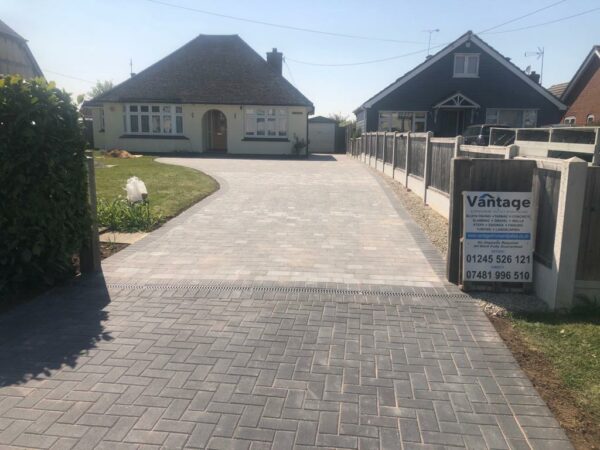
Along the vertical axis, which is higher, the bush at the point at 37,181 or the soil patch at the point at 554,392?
the bush at the point at 37,181

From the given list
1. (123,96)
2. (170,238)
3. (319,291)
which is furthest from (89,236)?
(123,96)

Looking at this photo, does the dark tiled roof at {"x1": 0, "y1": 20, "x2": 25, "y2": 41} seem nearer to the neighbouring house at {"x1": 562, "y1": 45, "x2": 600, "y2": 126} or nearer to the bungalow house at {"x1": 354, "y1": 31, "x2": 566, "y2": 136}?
the bungalow house at {"x1": 354, "y1": 31, "x2": 566, "y2": 136}

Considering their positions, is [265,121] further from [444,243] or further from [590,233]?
[590,233]

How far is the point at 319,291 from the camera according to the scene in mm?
6082

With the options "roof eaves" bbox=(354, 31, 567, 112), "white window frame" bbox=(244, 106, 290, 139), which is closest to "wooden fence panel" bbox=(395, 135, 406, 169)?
"white window frame" bbox=(244, 106, 290, 139)

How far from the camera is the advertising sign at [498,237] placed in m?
5.94

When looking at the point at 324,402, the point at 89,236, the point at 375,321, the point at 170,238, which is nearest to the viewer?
the point at 324,402

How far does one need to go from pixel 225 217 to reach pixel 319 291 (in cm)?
499

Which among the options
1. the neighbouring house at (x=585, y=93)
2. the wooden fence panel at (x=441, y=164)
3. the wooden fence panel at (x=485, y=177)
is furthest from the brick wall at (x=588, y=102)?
the wooden fence panel at (x=485, y=177)

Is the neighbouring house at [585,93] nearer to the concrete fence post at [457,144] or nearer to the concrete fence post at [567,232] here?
the concrete fence post at [457,144]

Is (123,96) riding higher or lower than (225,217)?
higher

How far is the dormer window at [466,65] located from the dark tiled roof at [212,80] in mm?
10615

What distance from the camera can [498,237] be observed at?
236 inches

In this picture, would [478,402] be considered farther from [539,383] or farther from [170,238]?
[170,238]
